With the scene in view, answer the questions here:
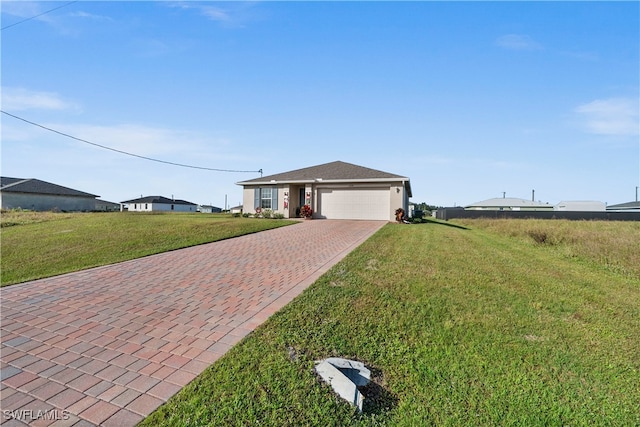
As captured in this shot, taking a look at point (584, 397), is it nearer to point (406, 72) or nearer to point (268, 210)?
point (406, 72)

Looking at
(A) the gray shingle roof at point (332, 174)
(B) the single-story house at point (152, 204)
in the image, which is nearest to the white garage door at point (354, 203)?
(A) the gray shingle roof at point (332, 174)

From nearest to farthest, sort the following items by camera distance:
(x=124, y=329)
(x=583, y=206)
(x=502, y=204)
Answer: (x=124, y=329) → (x=583, y=206) → (x=502, y=204)

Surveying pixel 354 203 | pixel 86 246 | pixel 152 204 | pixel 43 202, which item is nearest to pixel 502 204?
pixel 354 203

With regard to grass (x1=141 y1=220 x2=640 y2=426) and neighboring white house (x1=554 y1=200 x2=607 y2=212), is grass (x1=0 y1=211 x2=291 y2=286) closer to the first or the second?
grass (x1=141 y1=220 x2=640 y2=426)

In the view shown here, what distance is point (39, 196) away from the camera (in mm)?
30719

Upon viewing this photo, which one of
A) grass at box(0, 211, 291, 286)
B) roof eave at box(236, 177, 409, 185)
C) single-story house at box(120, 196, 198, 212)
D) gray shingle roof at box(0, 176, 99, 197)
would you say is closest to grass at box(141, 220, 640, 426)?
grass at box(0, 211, 291, 286)

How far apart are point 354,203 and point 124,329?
1567cm

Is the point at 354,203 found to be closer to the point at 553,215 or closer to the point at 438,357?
the point at 438,357

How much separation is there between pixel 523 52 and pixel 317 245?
9405 millimetres

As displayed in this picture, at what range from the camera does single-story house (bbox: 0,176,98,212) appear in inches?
1126

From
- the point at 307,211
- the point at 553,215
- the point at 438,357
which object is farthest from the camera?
the point at 553,215

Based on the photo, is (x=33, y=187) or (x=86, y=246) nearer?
(x=86, y=246)

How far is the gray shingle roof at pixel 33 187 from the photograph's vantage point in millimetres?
29109

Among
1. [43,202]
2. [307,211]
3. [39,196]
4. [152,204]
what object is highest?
[39,196]
